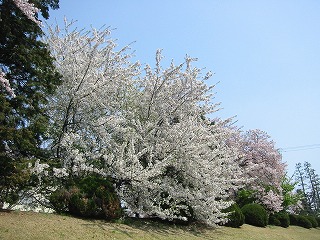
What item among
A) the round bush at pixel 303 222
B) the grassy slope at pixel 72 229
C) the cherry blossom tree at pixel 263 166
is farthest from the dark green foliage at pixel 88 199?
the round bush at pixel 303 222

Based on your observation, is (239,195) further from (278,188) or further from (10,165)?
(10,165)

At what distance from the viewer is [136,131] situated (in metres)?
12.7

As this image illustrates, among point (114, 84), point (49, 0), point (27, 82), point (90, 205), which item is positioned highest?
point (49, 0)

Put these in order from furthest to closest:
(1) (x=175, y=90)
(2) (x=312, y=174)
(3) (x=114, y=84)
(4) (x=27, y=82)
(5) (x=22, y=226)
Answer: (2) (x=312, y=174) < (1) (x=175, y=90) < (3) (x=114, y=84) < (4) (x=27, y=82) < (5) (x=22, y=226)

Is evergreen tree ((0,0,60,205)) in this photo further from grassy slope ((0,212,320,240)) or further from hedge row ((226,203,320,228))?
hedge row ((226,203,320,228))

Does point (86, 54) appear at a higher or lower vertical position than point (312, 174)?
lower

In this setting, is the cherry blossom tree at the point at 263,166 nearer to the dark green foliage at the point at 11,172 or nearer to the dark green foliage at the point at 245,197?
the dark green foliage at the point at 245,197

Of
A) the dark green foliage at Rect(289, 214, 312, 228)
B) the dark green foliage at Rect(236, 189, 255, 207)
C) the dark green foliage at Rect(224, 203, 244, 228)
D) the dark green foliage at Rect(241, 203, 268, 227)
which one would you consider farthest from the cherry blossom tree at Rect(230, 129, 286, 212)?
the dark green foliage at Rect(224, 203, 244, 228)

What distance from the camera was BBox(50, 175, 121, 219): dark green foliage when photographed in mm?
9641

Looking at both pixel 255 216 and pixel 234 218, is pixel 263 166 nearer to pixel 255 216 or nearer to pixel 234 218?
pixel 255 216

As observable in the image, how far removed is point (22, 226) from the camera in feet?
24.4

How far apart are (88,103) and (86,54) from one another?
203 centimetres

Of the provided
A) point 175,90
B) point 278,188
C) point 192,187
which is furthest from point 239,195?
point 175,90

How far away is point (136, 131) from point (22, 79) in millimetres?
4990
